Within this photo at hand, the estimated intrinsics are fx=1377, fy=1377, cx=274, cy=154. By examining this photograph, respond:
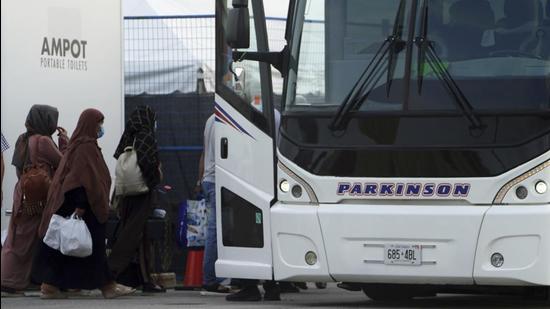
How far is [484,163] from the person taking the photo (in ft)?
30.7

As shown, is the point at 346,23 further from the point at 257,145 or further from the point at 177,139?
the point at 177,139

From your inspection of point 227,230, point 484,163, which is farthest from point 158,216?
point 484,163

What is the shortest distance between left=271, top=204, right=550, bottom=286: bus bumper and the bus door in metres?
0.43

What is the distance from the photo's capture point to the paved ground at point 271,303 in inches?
428

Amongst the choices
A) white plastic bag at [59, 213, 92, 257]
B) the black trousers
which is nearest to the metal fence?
the black trousers

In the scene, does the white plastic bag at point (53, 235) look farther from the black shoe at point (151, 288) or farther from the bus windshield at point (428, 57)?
the bus windshield at point (428, 57)

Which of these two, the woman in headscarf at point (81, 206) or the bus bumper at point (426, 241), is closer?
the bus bumper at point (426, 241)

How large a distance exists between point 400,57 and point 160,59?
6.01 meters

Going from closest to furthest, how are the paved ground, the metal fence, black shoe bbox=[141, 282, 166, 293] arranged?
the paved ground → black shoe bbox=[141, 282, 166, 293] → the metal fence

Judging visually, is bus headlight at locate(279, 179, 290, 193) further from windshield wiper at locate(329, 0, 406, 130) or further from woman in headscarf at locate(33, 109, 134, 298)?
woman in headscarf at locate(33, 109, 134, 298)

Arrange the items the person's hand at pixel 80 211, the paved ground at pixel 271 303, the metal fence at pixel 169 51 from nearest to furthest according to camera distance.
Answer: the paved ground at pixel 271 303
the person's hand at pixel 80 211
the metal fence at pixel 169 51

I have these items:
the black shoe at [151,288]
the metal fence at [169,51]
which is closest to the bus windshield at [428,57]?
the black shoe at [151,288]

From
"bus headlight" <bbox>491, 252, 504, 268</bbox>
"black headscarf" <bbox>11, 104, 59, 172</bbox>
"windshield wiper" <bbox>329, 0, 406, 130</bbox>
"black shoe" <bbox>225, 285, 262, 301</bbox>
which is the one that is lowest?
"black shoe" <bbox>225, 285, 262, 301</bbox>

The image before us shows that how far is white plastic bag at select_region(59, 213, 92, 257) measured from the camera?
11.7 meters
